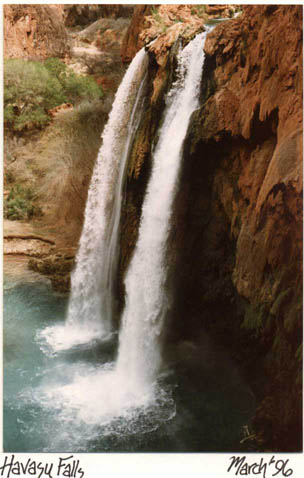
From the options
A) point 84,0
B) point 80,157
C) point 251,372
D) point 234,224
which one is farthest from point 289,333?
point 80,157

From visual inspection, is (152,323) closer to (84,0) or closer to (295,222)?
(295,222)

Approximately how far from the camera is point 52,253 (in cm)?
610

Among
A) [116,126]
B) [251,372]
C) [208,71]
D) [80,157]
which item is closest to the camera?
[251,372]

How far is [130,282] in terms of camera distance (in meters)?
4.27

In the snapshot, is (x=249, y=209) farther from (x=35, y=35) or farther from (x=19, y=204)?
(x=35, y=35)

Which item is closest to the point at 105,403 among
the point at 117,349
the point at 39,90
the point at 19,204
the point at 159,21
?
the point at 117,349

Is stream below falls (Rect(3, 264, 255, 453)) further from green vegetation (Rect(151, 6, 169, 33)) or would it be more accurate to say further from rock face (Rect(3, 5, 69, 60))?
rock face (Rect(3, 5, 69, 60))

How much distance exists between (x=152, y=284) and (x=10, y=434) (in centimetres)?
191

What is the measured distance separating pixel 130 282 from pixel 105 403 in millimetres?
1337

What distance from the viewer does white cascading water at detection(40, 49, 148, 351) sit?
202 inches

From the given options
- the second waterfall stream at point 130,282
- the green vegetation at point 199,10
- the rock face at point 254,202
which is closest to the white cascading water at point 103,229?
the second waterfall stream at point 130,282
